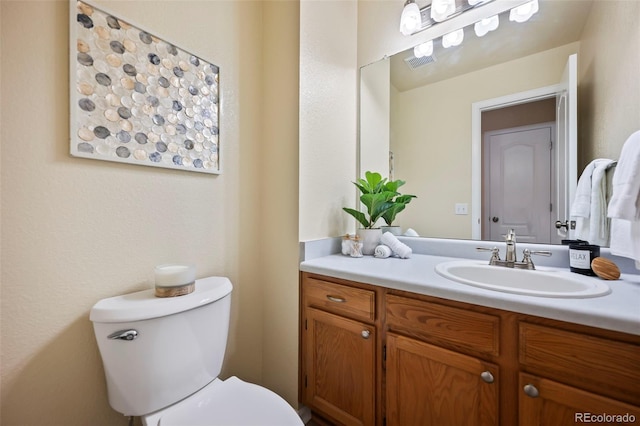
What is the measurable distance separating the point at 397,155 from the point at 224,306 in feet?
4.31

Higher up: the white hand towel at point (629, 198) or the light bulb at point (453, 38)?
the light bulb at point (453, 38)

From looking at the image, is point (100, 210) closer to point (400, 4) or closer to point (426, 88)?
point (426, 88)

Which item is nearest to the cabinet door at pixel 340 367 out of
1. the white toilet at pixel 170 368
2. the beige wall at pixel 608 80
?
the white toilet at pixel 170 368

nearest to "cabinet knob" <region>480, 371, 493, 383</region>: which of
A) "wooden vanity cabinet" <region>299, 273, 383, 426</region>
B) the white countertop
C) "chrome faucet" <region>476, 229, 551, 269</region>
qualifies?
the white countertop

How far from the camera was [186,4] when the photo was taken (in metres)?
1.11

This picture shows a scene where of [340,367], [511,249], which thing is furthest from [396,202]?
[340,367]

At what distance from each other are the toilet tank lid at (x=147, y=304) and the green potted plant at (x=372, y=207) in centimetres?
74

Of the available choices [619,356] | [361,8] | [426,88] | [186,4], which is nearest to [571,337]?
[619,356]

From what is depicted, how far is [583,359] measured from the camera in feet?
2.10

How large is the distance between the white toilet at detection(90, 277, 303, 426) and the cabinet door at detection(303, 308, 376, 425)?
1.08 ft

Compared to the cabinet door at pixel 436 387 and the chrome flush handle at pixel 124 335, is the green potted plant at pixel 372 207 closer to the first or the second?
the cabinet door at pixel 436 387

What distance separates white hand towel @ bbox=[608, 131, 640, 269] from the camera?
0.76 m

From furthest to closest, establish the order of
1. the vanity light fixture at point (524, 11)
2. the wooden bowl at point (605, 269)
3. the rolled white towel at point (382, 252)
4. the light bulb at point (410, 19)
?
the light bulb at point (410, 19) < the rolled white towel at point (382, 252) < the vanity light fixture at point (524, 11) < the wooden bowl at point (605, 269)

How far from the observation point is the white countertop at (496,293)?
0.62 metres
